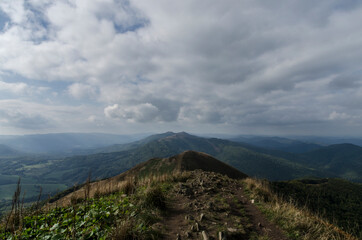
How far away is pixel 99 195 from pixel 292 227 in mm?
9855

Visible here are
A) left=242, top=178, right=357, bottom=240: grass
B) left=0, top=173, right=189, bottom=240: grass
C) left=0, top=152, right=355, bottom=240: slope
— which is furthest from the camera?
left=242, top=178, right=357, bottom=240: grass

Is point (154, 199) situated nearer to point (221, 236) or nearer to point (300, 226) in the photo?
point (221, 236)

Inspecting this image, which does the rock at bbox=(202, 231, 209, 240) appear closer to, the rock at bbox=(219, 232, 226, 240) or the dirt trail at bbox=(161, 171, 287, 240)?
the dirt trail at bbox=(161, 171, 287, 240)

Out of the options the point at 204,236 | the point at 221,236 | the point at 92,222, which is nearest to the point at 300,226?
the point at 221,236

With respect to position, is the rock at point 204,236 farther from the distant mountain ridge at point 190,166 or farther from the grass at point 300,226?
the distant mountain ridge at point 190,166

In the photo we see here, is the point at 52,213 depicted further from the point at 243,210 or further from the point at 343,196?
the point at 343,196

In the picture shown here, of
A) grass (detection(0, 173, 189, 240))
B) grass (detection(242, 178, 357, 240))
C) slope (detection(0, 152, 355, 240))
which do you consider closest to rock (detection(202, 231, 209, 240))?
slope (detection(0, 152, 355, 240))

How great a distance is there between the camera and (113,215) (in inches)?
229

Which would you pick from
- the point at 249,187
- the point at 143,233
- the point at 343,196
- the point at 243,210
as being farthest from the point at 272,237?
the point at 343,196

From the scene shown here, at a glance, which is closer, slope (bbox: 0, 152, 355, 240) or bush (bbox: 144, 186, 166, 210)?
slope (bbox: 0, 152, 355, 240)

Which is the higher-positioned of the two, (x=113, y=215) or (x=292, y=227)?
(x=113, y=215)

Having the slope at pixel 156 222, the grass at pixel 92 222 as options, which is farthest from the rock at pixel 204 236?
the grass at pixel 92 222

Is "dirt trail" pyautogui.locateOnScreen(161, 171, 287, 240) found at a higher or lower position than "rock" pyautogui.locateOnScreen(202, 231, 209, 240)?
lower

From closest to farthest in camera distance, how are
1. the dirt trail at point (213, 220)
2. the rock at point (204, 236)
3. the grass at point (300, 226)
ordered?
the rock at point (204, 236) → the dirt trail at point (213, 220) → the grass at point (300, 226)
